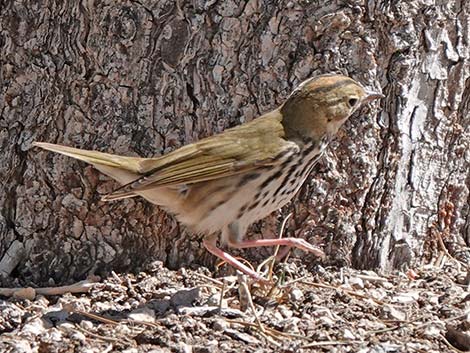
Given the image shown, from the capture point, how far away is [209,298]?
19.7 ft

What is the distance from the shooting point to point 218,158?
612 centimetres

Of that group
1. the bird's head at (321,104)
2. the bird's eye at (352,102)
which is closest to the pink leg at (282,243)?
the bird's head at (321,104)

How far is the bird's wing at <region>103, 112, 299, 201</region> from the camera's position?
240 inches

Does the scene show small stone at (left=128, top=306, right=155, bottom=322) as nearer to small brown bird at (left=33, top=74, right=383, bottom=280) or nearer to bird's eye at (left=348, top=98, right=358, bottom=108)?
small brown bird at (left=33, top=74, right=383, bottom=280)

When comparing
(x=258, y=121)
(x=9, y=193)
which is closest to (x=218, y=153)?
(x=258, y=121)

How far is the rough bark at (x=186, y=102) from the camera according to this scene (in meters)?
6.24

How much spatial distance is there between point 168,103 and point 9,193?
1036 millimetres

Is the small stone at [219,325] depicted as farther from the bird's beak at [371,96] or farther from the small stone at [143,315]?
the bird's beak at [371,96]

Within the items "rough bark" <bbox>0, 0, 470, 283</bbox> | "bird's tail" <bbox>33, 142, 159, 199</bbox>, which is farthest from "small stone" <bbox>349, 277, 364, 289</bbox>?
"bird's tail" <bbox>33, 142, 159, 199</bbox>

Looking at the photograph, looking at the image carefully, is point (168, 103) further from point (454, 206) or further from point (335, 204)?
point (454, 206)

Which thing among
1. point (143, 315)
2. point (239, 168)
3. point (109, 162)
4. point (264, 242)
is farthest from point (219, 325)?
point (109, 162)

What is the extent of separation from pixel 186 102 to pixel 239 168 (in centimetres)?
48

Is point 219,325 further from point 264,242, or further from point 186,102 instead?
point 186,102

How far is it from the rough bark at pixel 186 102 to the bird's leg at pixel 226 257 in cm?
20
